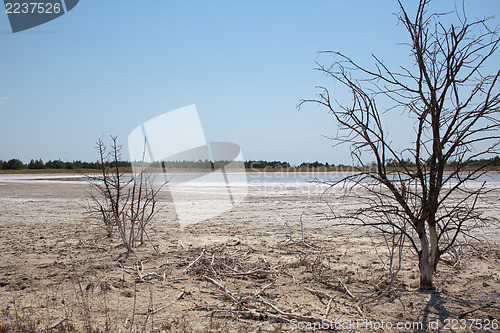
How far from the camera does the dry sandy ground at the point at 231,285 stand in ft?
12.7

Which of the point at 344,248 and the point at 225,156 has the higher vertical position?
the point at 225,156

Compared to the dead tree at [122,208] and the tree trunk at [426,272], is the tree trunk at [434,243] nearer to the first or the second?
the tree trunk at [426,272]

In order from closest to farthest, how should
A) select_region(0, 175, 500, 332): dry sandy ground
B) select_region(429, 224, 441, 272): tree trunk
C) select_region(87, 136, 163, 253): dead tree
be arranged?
select_region(0, 175, 500, 332): dry sandy ground → select_region(429, 224, 441, 272): tree trunk → select_region(87, 136, 163, 253): dead tree

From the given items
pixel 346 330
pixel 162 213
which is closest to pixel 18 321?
pixel 346 330

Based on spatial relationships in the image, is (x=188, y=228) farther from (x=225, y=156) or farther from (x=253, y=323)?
(x=253, y=323)

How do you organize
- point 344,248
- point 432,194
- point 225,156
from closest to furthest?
1. point 432,194
2. point 344,248
3. point 225,156

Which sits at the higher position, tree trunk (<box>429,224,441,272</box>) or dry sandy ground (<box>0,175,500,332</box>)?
tree trunk (<box>429,224,441,272</box>)

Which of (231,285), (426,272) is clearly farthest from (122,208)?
(426,272)

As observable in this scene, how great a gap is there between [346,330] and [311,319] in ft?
1.17

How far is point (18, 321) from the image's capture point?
3.72 meters

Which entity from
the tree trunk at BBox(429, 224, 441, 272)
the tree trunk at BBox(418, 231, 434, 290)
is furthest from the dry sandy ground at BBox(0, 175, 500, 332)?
the tree trunk at BBox(429, 224, 441, 272)

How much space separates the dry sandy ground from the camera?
386 centimetres

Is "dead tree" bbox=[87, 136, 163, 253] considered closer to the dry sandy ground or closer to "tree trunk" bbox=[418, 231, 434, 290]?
the dry sandy ground

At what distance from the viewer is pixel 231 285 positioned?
16.3 feet
